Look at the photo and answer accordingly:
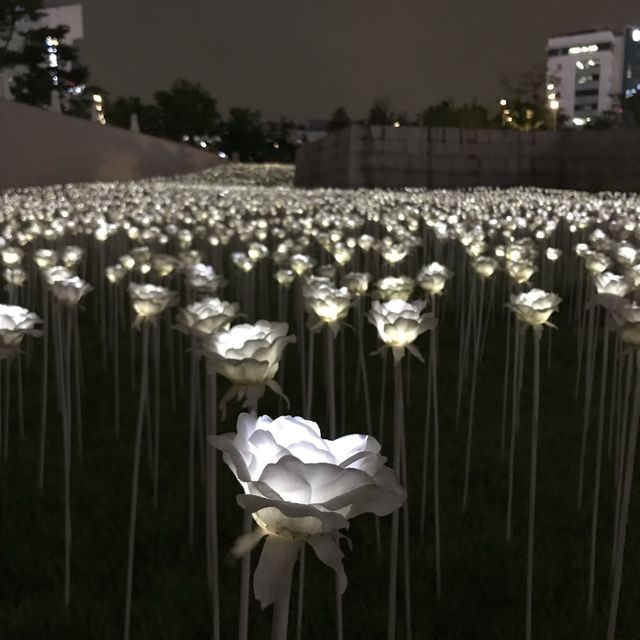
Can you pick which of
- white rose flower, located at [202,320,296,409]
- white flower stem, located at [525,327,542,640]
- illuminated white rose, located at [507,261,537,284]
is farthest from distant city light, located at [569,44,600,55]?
white rose flower, located at [202,320,296,409]

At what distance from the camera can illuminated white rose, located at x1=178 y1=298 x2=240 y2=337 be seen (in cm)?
247

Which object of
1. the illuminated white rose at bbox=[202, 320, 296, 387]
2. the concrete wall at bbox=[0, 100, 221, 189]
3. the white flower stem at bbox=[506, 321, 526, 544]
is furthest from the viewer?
the concrete wall at bbox=[0, 100, 221, 189]

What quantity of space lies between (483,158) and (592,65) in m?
119

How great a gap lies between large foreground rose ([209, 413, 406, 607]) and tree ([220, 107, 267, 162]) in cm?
8006

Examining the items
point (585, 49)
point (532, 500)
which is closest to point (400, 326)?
point (532, 500)

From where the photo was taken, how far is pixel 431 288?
3857mm

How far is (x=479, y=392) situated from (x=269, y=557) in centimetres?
423

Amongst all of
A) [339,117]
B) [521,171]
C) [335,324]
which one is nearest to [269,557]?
[335,324]

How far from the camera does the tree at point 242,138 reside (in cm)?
8031

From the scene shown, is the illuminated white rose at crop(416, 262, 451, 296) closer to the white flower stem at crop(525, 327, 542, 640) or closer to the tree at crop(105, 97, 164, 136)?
the white flower stem at crop(525, 327, 542, 640)

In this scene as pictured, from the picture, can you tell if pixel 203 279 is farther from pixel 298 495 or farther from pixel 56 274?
pixel 298 495

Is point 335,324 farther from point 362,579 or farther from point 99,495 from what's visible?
point 99,495

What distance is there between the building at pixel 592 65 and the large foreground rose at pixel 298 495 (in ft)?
433

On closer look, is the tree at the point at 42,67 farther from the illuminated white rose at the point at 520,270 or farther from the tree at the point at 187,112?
the illuminated white rose at the point at 520,270
